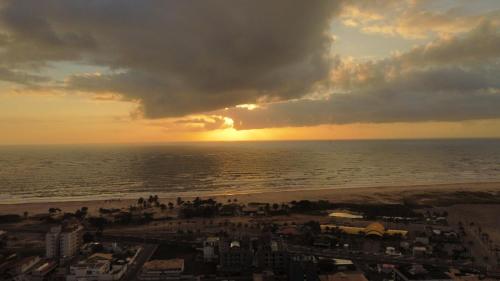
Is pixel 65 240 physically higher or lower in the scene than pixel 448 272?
higher

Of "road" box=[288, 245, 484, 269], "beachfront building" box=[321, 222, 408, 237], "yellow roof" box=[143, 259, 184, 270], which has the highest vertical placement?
"yellow roof" box=[143, 259, 184, 270]

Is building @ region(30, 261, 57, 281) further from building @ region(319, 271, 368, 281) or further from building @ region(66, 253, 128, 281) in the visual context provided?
building @ region(319, 271, 368, 281)

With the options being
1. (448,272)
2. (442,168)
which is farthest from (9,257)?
(442,168)

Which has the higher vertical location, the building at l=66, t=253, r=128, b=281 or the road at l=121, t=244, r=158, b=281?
the building at l=66, t=253, r=128, b=281

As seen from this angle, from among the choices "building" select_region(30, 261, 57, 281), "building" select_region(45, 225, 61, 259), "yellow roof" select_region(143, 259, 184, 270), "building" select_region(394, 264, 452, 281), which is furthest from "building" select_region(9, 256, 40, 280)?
"building" select_region(394, 264, 452, 281)

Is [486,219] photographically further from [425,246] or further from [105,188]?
[105,188]

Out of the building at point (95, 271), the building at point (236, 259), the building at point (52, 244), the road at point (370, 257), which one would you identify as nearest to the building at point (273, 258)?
the building at point (236, 259)
